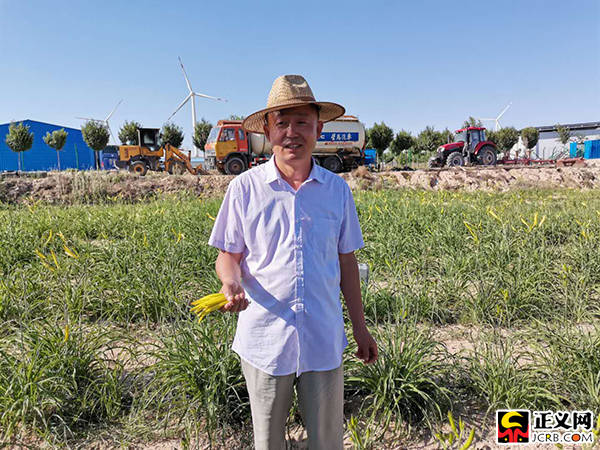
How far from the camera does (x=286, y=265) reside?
4.97ft

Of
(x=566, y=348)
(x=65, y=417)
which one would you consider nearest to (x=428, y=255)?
(x=566, y=348)

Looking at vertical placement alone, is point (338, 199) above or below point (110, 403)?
above

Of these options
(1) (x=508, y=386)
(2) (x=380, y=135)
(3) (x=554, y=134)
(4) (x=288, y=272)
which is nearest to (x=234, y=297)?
(4) (x=288, y=272)

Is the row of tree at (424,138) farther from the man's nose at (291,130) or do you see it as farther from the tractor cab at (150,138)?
the man's nose at (291,130)

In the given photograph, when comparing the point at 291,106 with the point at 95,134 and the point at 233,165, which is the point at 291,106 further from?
the point at 95,134

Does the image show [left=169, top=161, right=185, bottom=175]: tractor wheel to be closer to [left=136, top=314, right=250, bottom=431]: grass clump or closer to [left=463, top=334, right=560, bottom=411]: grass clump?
[left=136, top=314, right=250, bottom=431]: grass clump

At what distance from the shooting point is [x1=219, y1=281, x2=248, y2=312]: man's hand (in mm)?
1414

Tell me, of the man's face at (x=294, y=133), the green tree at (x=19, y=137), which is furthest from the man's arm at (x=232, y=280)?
the green tree at (x=19, y=137)

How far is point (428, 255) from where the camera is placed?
15.9 feet

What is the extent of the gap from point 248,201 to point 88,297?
2.58 meters

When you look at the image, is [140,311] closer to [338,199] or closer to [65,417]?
[65,417]

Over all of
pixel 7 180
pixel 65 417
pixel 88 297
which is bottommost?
pixel 65 417

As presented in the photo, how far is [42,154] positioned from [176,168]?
33472 mm

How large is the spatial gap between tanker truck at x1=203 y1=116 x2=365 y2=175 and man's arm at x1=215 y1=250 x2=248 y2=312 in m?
17.6
